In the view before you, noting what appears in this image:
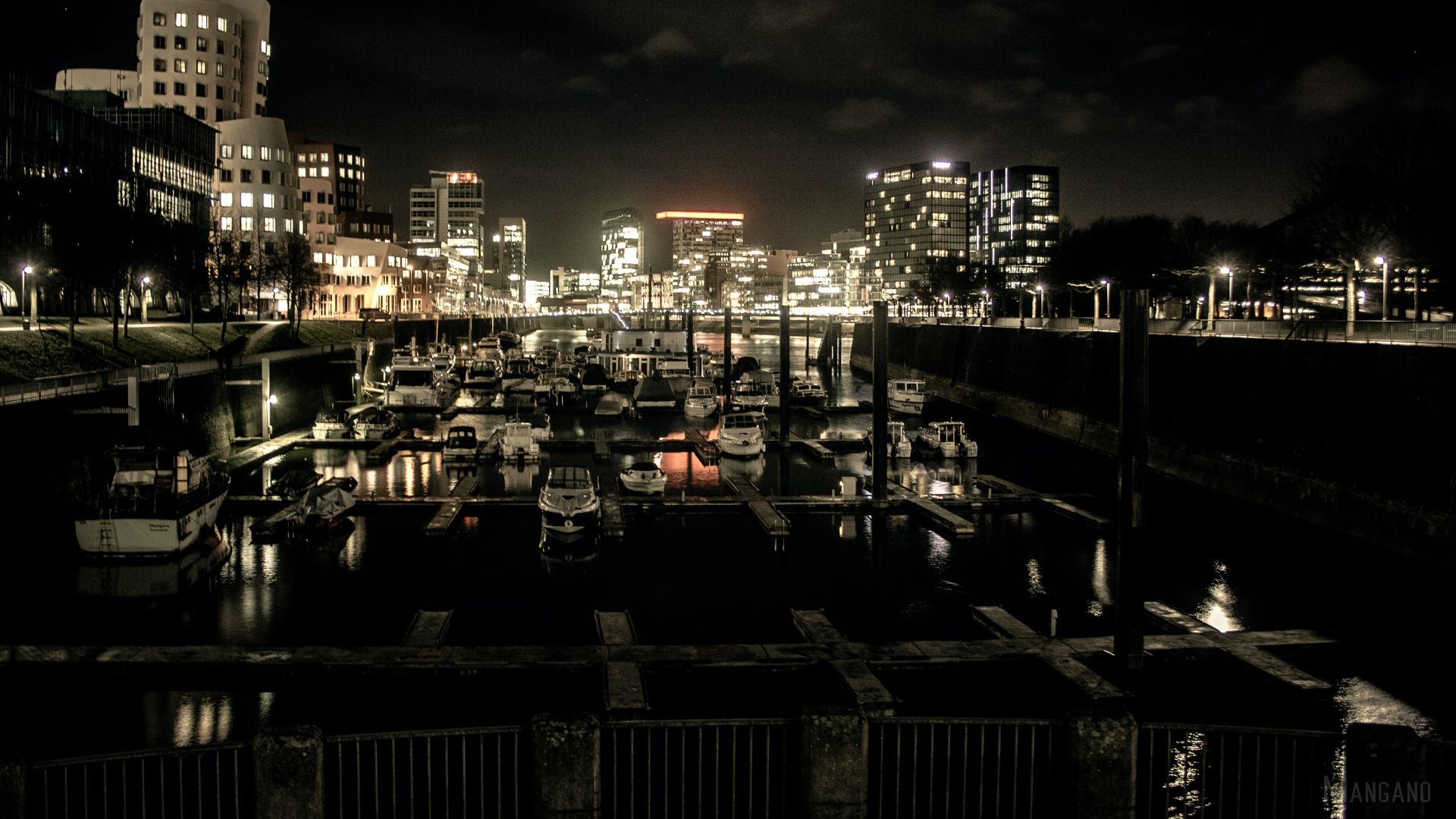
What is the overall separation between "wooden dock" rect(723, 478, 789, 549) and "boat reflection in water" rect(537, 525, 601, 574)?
4.49m

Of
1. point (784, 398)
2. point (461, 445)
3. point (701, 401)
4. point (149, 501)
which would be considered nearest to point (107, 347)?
point (461, 445)

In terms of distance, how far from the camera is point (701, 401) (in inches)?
2126

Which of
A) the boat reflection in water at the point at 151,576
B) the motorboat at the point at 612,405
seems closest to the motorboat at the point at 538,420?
the motorboat at the point at 612,405

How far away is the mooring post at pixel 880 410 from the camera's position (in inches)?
1136

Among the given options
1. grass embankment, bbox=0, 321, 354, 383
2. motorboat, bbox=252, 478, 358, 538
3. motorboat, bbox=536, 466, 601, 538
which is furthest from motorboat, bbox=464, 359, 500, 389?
motorboat, bbox=536, 466, 601, 538

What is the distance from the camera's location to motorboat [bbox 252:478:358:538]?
25.8 m

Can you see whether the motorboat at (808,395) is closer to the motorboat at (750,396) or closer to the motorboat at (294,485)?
the motorboat at (750,396)

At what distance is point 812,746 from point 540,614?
11920 millimetres

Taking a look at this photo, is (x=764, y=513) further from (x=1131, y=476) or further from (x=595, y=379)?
(x=595, y=379)

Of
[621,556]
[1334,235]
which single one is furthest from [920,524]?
[1334,235]

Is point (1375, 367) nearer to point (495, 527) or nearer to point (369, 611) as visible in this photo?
point (495, 527)

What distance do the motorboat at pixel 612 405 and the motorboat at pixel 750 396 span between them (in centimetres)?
646

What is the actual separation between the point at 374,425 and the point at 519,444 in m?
9.06

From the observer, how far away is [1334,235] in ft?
147
